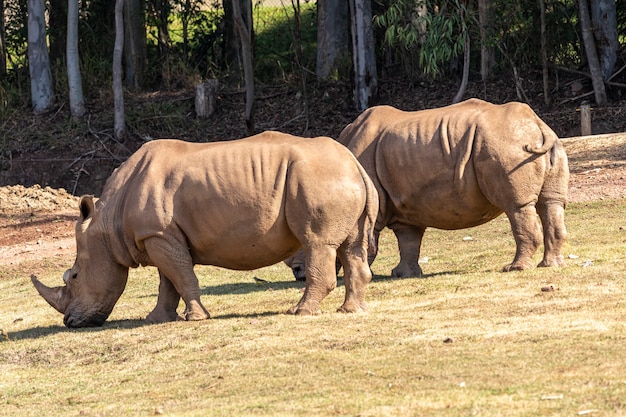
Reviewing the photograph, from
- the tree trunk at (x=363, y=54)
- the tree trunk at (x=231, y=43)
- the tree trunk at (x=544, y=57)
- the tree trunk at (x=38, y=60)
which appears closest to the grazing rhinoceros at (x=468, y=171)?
the tree trunk at (x=544, y=57)

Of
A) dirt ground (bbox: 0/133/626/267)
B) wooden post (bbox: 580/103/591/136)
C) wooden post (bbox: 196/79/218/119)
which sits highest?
wooden post (bbox: 196/79/218/119)

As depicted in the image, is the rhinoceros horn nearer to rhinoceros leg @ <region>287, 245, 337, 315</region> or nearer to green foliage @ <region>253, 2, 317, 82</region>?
rhinoceros leg @ <region>287, 245, 337, 315</region>

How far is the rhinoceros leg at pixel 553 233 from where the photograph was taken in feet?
40.4

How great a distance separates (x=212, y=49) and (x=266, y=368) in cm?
2314

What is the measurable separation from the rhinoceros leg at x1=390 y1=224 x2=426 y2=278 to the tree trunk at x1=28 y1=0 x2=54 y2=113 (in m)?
16.3

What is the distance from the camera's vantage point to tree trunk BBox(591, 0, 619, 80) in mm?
25203

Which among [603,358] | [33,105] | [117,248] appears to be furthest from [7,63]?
[603,358]

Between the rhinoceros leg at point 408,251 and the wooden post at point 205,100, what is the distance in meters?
15.2

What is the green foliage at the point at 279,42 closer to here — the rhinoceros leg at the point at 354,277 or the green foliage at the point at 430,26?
the green foliage at the point at 430,26

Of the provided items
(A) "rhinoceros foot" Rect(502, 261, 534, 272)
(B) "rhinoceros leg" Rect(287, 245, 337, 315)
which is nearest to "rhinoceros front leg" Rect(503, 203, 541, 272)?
(A) "rhinoceros foot" Rect(502, 261, 534, 272)

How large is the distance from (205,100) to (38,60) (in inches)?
149

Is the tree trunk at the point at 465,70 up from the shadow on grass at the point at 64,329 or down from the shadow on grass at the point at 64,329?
up

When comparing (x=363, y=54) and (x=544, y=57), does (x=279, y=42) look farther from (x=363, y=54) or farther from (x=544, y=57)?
(x=544, y=57)

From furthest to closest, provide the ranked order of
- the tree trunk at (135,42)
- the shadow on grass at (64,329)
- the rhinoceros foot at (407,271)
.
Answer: the tree trunk at (135,42)
the rhinoceros foot at (407,271)
the shadow on grass at (64,329)
